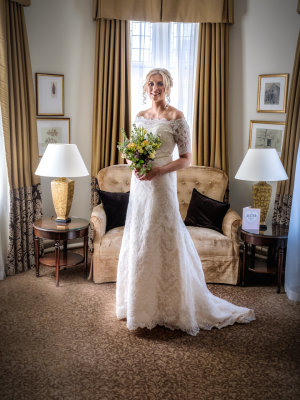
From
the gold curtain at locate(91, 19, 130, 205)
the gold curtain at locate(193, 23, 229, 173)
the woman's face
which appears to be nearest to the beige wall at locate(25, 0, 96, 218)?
the gold curtain at locate(91, 19, 130, 205)

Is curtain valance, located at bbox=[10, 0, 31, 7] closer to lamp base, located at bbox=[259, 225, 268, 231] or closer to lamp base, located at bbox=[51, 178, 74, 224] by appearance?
lamp base, located at bbox=[51, 178, 74, 224]

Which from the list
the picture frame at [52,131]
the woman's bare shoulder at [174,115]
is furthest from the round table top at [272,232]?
the picture frame at [52,131]

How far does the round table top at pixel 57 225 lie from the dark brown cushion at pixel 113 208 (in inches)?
10.7

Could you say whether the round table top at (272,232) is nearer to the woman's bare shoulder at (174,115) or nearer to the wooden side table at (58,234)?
the woman's bare shoulder at (174,115)

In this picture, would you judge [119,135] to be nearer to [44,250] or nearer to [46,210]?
[46,210]

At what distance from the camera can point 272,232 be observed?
174 inches

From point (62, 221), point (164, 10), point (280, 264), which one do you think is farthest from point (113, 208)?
point (164, 10)

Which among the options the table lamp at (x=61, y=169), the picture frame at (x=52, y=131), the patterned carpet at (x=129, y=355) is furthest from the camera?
Result: the picture frame at (x=52, y=131)

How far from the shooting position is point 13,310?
12.4 feet

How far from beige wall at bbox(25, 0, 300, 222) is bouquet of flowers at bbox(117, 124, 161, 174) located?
226cm

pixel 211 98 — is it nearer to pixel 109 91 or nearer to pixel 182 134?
pixel 109 91

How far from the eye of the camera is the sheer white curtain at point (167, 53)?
526 cm

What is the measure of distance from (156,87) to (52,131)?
7.02 feet

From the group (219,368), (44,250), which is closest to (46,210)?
(44,250)
